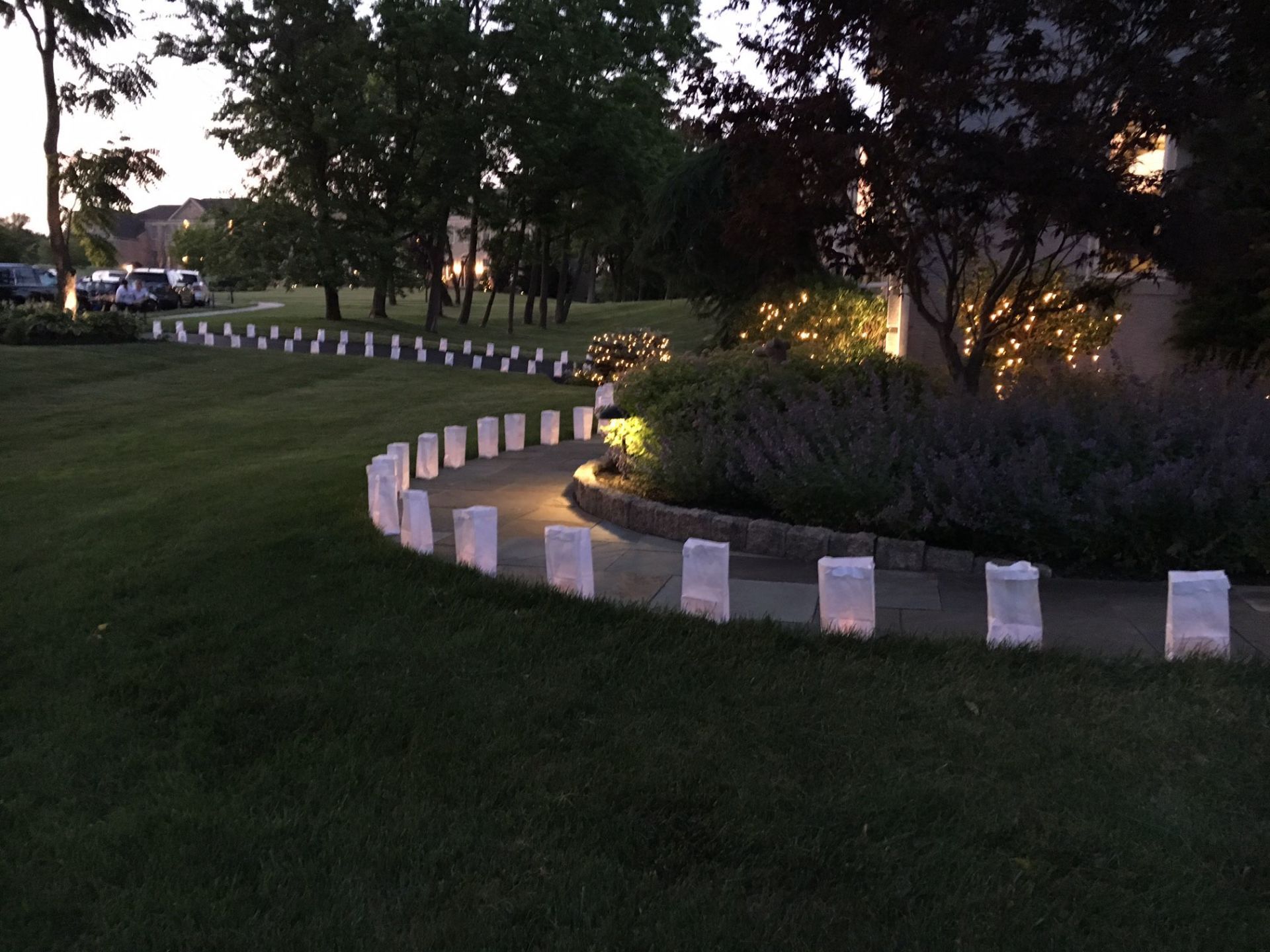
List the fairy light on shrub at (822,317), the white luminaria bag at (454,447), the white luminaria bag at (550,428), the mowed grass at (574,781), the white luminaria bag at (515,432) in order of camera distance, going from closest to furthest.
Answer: the mowed grass at (574,781) → the white luminaria bag at (454,447) → the white luminaria bag at (515,432) → the white luminaria bag at (550,428) → the fairy light on shrub at (822,317)

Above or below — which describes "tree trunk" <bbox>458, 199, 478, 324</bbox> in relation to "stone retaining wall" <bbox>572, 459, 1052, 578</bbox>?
above

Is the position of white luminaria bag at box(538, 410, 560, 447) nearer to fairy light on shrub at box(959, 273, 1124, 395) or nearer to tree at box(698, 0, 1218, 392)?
tree at box(698, 0, 1218, 392)

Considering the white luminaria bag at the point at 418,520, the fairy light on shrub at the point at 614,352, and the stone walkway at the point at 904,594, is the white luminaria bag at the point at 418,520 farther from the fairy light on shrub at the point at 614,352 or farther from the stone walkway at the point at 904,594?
the fairy light on shrub at the point at 614,352

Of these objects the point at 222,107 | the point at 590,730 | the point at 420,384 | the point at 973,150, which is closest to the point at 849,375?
the point at 973,150

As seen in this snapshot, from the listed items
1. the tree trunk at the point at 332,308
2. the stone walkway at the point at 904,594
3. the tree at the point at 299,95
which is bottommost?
the stone walkway at the point at 904,594

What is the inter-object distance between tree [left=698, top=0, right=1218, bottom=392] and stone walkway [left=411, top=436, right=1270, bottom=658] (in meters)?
2.83

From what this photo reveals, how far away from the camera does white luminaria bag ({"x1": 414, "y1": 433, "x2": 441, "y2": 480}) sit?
32.0ft

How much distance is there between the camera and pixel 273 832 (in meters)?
3.55

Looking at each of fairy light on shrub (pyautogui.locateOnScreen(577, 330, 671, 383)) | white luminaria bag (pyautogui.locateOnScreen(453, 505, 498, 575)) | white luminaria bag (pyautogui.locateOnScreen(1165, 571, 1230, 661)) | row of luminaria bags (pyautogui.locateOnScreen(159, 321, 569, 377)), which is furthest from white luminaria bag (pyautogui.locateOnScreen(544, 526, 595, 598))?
row of luminaria bags (pyautogui.locateOnScreen(159, 321, 569, 377))

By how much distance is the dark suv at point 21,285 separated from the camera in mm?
35144

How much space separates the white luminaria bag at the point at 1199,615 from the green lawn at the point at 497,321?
78.2 ft

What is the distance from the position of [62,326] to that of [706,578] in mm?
23709

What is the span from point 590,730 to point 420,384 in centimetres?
1785

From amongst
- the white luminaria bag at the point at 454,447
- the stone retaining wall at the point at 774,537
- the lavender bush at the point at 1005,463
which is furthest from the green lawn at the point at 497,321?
the stone retaining wall at the point at 774,537
